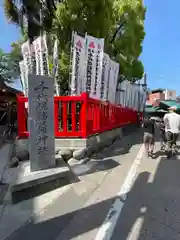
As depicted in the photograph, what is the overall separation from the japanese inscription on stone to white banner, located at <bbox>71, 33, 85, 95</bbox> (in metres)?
3.95

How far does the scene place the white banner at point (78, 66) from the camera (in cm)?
940

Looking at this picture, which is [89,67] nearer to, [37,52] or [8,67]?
→ [37,52]

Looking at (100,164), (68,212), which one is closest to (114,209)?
(68,212)

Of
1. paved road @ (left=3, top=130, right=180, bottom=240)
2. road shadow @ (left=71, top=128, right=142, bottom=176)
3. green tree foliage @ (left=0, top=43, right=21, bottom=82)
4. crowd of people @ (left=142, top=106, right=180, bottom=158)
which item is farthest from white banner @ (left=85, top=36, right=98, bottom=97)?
green tree foliage @ (left=0, top=43, right=21, bottom=82)

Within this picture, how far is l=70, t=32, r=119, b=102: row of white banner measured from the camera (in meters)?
9.44

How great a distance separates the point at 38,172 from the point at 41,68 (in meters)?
6.37

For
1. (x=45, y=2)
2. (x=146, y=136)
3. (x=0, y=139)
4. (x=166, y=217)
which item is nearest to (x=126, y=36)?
(x=45, y=2)

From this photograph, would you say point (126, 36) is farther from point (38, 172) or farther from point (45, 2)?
point (38, 172)

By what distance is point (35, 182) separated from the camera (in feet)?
14.9

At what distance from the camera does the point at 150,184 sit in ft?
17.2

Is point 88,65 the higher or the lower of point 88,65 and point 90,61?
the lower

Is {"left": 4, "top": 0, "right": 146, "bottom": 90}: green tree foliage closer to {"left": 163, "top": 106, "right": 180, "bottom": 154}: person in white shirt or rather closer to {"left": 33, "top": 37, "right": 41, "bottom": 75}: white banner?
{"left": 33, "top": 37, "right": 41, "bottom": 75}: white banner

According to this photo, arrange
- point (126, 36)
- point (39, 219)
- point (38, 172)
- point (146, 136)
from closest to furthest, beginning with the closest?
1. point (39, 219)
2. point (38, 172)
3. point (146, 136)
4. point (126, 36)

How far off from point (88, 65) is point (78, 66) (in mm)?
469
